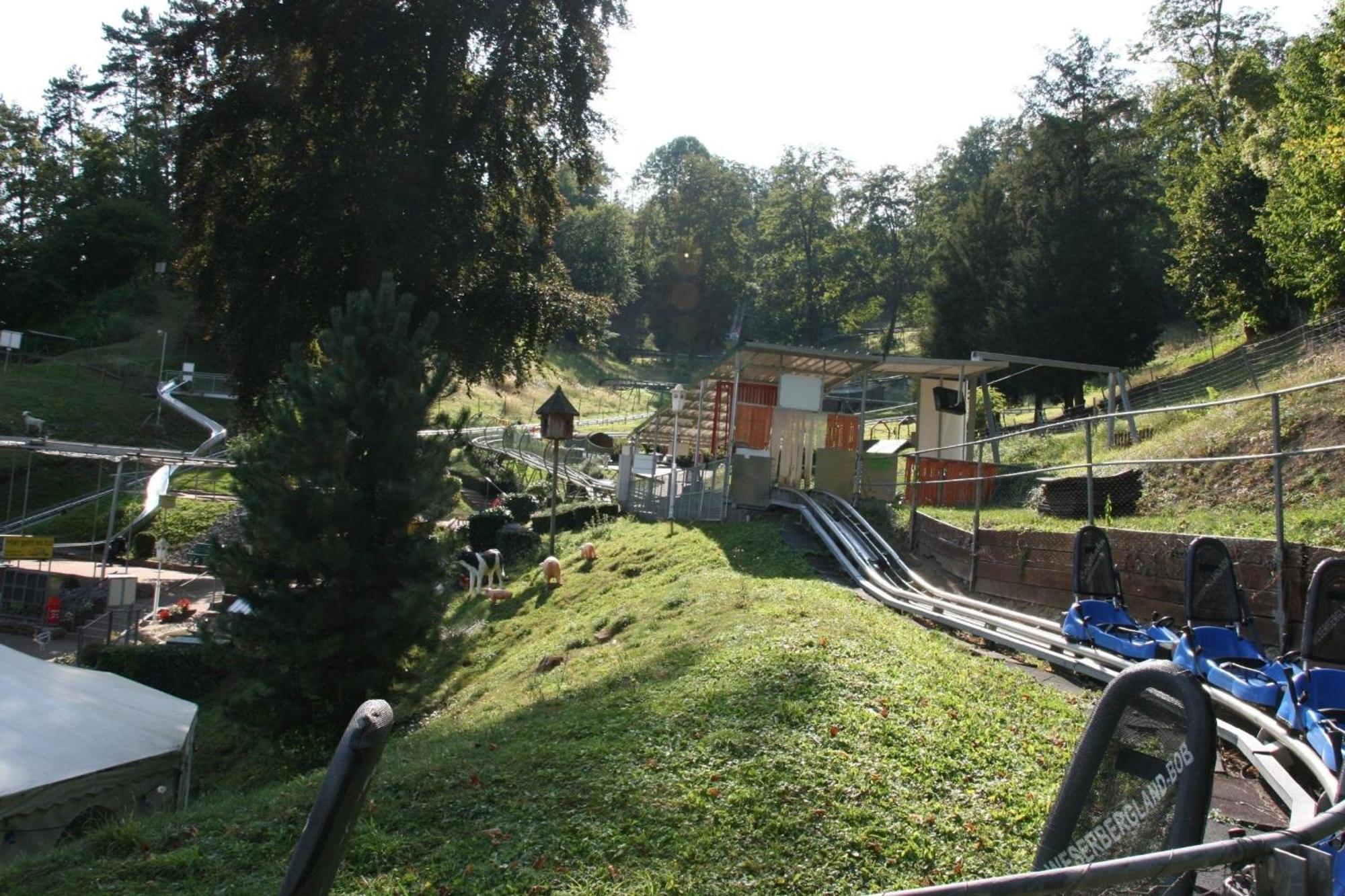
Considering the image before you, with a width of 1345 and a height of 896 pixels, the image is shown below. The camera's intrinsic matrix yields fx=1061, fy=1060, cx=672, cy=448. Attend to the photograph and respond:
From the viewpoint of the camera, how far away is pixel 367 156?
2217cm

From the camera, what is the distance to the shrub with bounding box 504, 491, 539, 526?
102 ft

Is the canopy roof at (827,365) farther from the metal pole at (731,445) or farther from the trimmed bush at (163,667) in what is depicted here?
the trimmed bush at (163,667)

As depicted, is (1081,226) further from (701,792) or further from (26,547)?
(701,792)

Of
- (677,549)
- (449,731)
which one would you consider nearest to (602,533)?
(677,549)

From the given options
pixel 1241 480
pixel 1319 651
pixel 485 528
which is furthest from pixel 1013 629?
pixel 485 528

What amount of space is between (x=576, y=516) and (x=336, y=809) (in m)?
26.6

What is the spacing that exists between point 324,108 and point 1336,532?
806 inches

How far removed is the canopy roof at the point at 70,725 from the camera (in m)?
9.63

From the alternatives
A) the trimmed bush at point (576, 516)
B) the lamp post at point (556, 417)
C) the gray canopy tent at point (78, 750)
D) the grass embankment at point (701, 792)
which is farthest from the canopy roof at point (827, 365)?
the gray canopy tent at point (78, 750)

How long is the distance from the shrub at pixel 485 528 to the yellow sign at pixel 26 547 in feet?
35.4

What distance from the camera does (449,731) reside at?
10.5 m

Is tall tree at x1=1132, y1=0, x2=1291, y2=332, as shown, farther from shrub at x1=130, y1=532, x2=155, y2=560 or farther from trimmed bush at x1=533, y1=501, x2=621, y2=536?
shrub at x1=130, y1=532, x2=155, y2=560

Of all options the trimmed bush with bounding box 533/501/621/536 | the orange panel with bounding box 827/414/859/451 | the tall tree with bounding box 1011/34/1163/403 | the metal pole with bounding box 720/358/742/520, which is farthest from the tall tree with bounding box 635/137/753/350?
the metal pole with bounding box 720/358/742/520

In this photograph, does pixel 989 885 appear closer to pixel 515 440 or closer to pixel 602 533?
pixel 602 533
